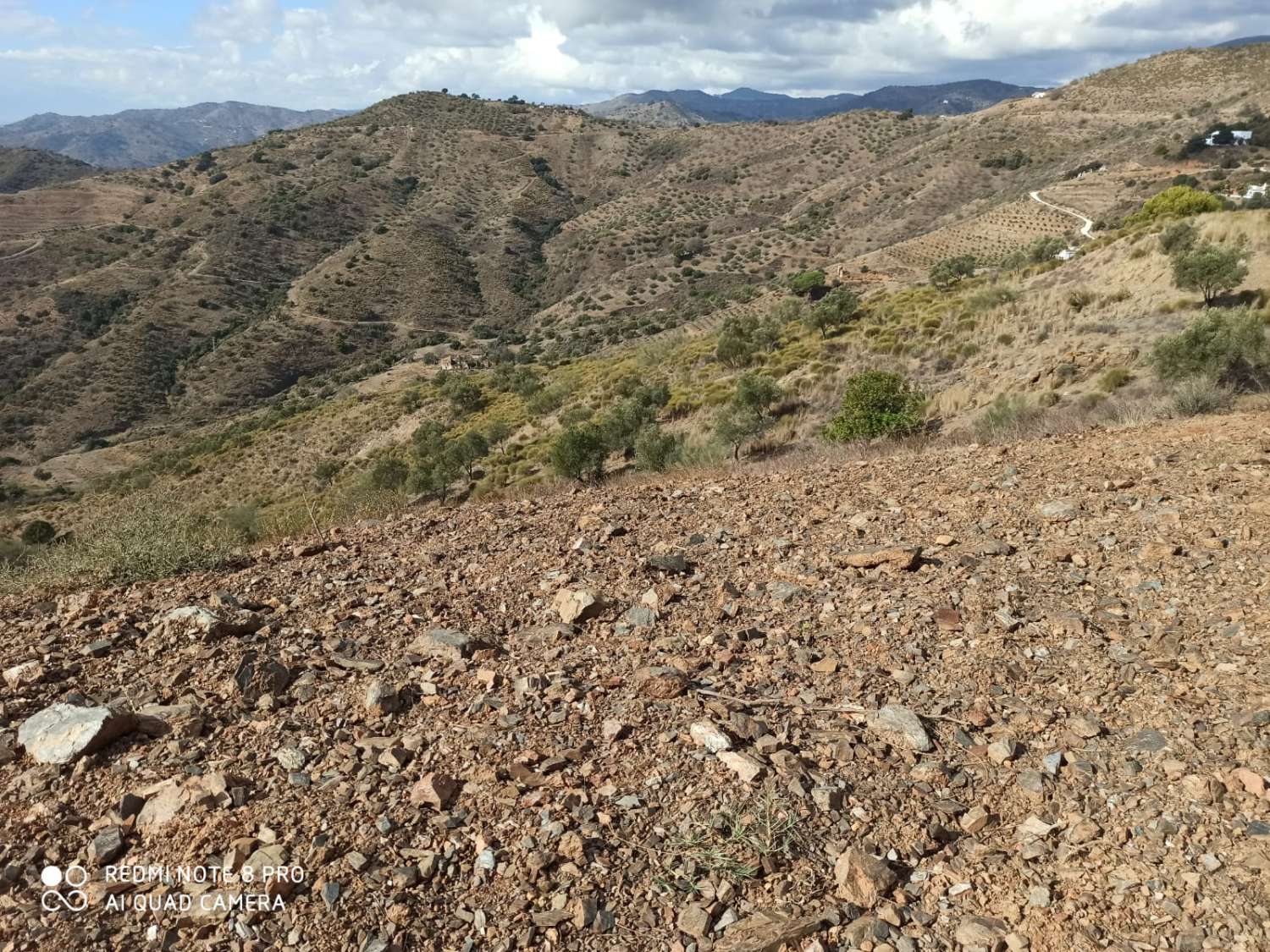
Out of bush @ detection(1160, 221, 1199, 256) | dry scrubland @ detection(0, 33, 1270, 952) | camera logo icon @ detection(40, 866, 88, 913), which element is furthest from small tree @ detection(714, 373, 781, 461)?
camera logo icon @ detection(40, 866, 88, 913)

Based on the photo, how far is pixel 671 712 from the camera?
392 centimetres

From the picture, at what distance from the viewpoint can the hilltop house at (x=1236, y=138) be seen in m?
54.8

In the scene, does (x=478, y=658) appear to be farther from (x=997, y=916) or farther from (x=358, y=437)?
(x=358, y=437)

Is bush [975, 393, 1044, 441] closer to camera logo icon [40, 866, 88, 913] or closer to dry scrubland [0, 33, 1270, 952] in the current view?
dry scrubland [0, 33, 1270, 952]

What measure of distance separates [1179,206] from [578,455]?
27.0 metres

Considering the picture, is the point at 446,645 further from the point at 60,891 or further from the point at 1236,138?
the point at 1236,138

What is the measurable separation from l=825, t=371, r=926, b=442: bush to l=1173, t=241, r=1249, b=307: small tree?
7.50 m

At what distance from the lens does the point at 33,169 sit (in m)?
178

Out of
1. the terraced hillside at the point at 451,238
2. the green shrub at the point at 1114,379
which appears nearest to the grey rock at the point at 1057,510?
the green shrub at the point at 1114,379

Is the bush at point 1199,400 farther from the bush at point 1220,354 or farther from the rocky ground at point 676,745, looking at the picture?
the rocky ground at point 676,745

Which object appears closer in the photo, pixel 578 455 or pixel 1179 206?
pixel 578 455

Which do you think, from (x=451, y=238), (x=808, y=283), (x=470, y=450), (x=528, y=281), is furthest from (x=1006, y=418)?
(x=451, y=238)

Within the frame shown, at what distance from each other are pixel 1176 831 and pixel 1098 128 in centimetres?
9351

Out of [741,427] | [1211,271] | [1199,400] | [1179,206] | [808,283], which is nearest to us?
[1199,400]
